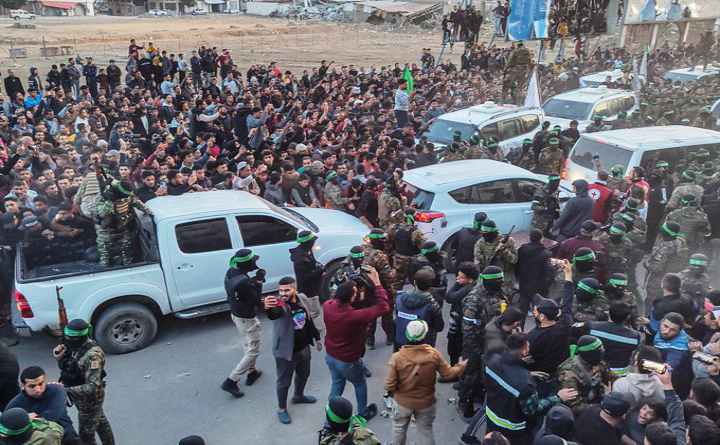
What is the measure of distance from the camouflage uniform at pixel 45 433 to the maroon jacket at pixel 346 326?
87.6 inches

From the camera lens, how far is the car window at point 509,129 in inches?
548

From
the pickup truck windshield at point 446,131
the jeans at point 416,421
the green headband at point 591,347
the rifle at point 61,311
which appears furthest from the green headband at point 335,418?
the pickup truck windshield at point 446,131

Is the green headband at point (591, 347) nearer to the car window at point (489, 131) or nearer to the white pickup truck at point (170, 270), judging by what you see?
the white pickup truck at point (170, 270)

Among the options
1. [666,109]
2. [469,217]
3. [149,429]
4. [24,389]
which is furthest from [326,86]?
[24,389]

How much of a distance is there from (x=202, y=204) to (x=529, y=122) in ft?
30.0

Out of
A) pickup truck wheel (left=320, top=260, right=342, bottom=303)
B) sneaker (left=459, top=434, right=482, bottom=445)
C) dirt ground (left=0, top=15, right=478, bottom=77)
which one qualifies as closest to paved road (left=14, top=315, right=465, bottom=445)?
sneaker (left=459, top=434, right=482, bottom=445)

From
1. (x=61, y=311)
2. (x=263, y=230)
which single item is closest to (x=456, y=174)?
(x=263, y=230)

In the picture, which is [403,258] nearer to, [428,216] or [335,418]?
[428,216]

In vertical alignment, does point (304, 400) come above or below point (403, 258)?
below

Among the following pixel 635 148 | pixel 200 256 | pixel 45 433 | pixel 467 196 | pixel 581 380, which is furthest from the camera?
pixel 635 148

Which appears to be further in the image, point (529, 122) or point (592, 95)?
point (592, 95)

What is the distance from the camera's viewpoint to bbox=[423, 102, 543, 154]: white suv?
13.6 meters

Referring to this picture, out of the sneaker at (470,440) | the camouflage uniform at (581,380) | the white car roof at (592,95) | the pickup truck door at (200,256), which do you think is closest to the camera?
the camouflage uniform at (581,380)

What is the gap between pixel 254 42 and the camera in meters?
46.4
